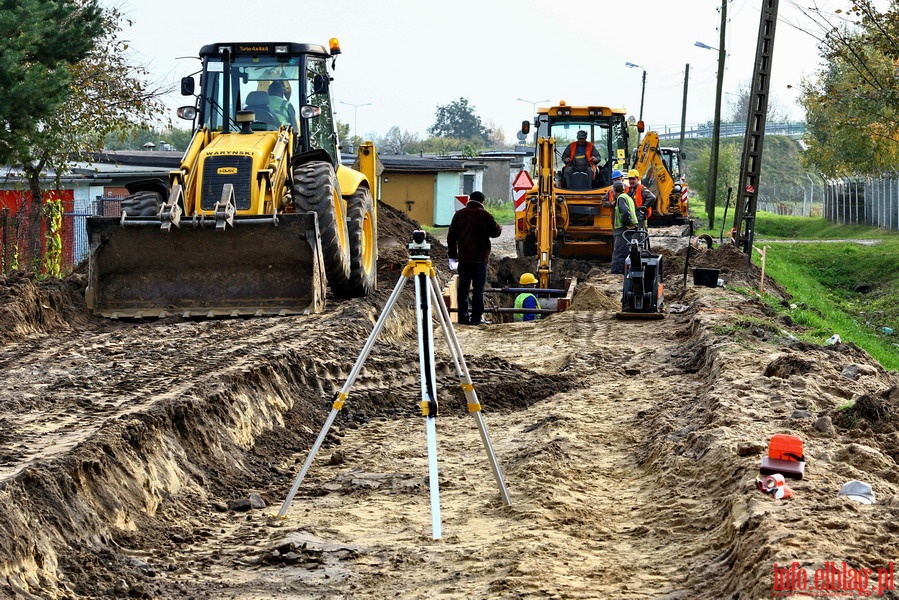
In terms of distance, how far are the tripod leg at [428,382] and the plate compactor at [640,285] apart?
8.72 metres

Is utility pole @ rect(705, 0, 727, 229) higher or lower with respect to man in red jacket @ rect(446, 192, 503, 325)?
higher

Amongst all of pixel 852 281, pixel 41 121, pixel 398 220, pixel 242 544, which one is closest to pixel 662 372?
pixel 242 544

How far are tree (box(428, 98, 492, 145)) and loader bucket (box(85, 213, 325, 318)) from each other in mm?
126005

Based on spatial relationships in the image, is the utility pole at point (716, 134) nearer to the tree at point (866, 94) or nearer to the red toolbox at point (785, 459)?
the tree at point (866, 94)

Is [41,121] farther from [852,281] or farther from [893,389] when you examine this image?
[852,281]

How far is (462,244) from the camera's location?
15.5 meters

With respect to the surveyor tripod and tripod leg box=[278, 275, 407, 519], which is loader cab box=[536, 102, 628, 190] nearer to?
the surveyor tripod

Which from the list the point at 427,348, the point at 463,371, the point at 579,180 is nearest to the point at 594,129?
the point at 579,180

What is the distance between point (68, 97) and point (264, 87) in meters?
5.52

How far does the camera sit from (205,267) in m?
13.1

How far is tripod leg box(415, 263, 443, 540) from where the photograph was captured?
20.9ft

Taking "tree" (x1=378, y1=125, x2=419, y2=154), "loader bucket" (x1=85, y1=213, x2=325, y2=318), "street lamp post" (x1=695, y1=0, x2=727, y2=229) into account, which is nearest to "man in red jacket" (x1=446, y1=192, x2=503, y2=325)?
"loader bucket" (x1=85, y1=213, x2=325, y2=318)

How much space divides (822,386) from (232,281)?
6932 millimetres

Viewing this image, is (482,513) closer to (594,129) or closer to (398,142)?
(594,129)
